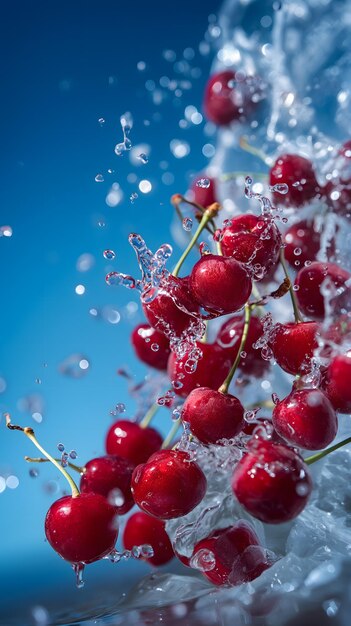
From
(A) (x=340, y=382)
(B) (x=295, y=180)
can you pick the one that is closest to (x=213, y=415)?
(A) (x=340, y=382)

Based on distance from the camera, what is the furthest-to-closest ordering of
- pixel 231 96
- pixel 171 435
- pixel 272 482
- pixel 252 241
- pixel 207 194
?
pixel 231 96, pixel 207 194, pixel 171 435, pixel 252 241, pixel 272 482

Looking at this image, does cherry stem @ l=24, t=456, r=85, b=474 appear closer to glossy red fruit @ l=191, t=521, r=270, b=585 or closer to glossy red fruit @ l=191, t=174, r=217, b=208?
glossy red fruit @ l=191, t=521, r=270, b=585

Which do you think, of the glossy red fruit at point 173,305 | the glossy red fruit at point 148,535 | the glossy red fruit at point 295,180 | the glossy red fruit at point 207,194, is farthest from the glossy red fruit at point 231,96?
Result: the glossy red fruit at point 148,535

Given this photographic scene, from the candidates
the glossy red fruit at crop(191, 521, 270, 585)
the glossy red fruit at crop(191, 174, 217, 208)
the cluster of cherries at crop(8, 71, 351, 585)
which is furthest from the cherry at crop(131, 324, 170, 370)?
the glossy red fruit at crop(191, 174, 217, 208)

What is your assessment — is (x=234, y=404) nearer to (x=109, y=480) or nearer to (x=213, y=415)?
(x=213, y=415)

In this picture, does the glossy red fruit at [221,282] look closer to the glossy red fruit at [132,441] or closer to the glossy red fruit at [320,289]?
the glossy red fruit at [320,289]

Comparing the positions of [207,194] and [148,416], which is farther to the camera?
[207,194]
